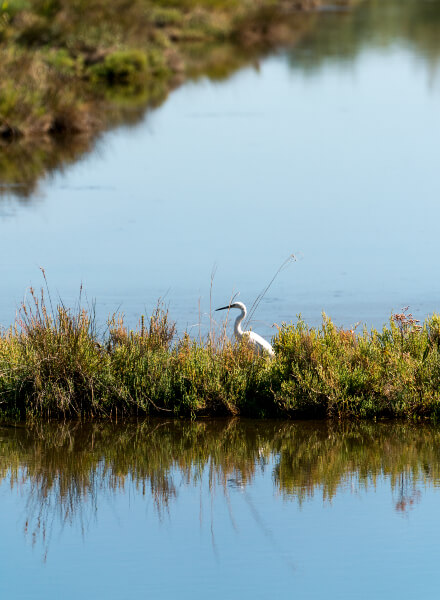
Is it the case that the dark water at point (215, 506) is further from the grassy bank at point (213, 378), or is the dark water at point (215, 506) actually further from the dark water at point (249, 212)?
the dark water at point (249, 212)

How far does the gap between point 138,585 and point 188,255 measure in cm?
936

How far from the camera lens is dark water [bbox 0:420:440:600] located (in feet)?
21.2

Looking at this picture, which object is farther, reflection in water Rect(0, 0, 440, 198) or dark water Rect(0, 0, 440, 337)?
reflection in water Rect(0, 0, 440, 198)

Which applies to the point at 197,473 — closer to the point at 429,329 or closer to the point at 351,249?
the point at 429,329

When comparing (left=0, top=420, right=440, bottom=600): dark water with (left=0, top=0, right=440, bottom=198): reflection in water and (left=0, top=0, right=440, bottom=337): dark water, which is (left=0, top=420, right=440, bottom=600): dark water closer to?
(left=0, top=0, right=440, bottom=337): dark water

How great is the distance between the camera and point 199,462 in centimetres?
836

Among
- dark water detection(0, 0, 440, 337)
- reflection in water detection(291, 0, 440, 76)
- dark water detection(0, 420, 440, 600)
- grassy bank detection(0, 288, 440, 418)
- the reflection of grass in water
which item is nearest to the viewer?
dark water detection(0, 420, 440, 600)

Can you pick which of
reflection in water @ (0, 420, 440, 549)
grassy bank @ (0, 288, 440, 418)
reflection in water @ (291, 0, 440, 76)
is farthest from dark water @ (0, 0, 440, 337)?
reflection in water @ (291, 0, 440, 76)

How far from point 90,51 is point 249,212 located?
1758 cm

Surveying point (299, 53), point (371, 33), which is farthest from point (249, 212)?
point (371, 33)

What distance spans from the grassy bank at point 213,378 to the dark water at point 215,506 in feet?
0.60

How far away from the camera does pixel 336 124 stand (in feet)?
87.4

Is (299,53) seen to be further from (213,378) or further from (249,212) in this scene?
(213,378)

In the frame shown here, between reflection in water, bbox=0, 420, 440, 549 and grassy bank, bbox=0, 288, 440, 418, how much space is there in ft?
0.54
